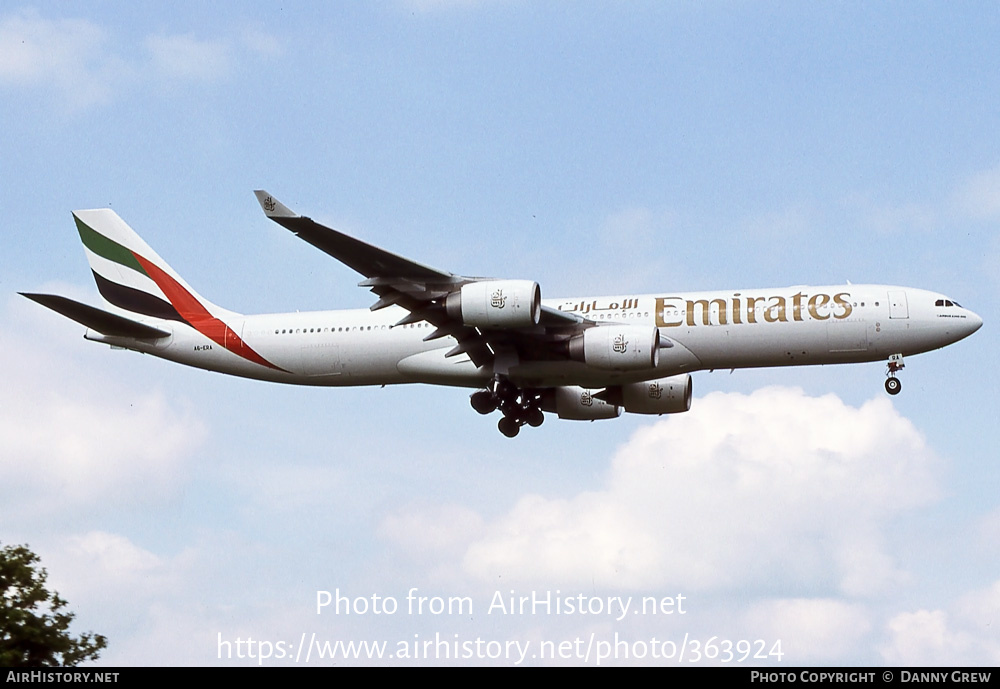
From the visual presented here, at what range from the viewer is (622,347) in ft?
121

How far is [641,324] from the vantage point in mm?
38844

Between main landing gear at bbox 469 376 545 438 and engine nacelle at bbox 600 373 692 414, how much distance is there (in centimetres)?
255

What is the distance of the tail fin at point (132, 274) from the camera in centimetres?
4494

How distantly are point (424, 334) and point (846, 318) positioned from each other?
12939 millimetres

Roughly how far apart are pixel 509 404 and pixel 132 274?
15484 mm

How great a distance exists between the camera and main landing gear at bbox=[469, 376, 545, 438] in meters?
39.7

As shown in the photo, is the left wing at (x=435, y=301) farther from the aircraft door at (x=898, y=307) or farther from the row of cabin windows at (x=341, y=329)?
the aircraft door at (x=898, y=307)

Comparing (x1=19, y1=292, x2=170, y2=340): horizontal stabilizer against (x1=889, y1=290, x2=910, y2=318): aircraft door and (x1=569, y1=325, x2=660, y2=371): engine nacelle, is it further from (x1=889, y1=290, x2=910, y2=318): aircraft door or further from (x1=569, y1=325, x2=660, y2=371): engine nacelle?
(x1=889, y1=290, x2=910, y2=318): aircraft door

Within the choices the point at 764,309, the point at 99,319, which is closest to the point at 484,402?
the point at 764,309

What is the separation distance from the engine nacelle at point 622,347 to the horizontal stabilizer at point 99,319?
15479 millimetres

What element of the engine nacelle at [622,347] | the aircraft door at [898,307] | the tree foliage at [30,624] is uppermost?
the aircraft door at [898,307]

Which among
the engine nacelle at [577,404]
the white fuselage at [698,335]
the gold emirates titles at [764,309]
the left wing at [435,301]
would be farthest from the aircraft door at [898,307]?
the engine nacelle at [577,404]

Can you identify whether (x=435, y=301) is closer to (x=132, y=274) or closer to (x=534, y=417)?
(x=534, y=417)
